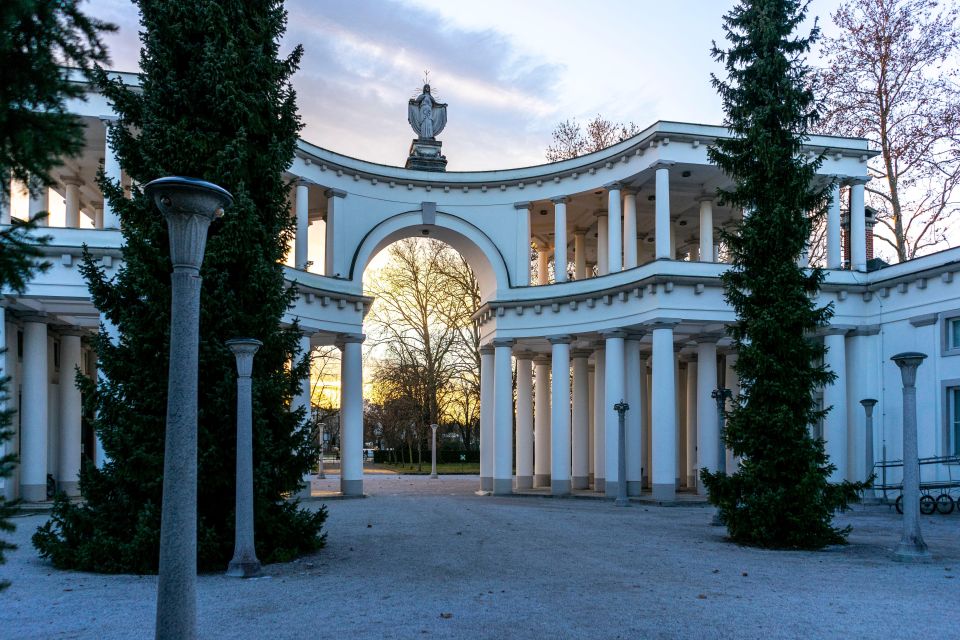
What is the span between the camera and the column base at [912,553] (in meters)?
12.9

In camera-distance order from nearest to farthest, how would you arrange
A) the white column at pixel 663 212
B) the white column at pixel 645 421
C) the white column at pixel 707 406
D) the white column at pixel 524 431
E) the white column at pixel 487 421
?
1. the white column at pixel 663 212
2. the white column at pixel 707 406
3. the white column at pixel 487 421
4. the white column at pixel 524 431
5. the white column at pixel 645 421

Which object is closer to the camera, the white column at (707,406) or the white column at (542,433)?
the white column at (707,406)

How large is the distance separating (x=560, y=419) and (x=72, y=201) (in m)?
17.7

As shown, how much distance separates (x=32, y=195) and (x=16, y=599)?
7344 millimetres

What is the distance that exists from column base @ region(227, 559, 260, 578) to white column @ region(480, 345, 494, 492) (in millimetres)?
20460

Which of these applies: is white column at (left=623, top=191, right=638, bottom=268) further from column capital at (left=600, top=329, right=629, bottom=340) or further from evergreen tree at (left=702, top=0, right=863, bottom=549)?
evergreen tree at (left=702, top=0, right=863, bottom=549)

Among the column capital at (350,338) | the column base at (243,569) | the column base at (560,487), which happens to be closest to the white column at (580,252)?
the column base at (560,487)

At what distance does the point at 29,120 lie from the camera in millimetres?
4027

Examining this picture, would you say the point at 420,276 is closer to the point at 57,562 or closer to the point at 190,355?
the point at 57,562

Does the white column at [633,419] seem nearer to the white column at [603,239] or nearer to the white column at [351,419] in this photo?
the white column at [603,239]

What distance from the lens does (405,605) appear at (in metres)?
9.39

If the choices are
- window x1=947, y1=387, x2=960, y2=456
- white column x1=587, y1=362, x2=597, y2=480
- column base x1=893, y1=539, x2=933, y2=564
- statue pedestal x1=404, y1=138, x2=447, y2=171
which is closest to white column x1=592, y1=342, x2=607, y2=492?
white column x1=587, y1=362, x2=597, y2=480

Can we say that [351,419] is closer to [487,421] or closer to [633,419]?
[487,421]

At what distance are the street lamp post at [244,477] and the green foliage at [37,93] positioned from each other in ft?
24.7
